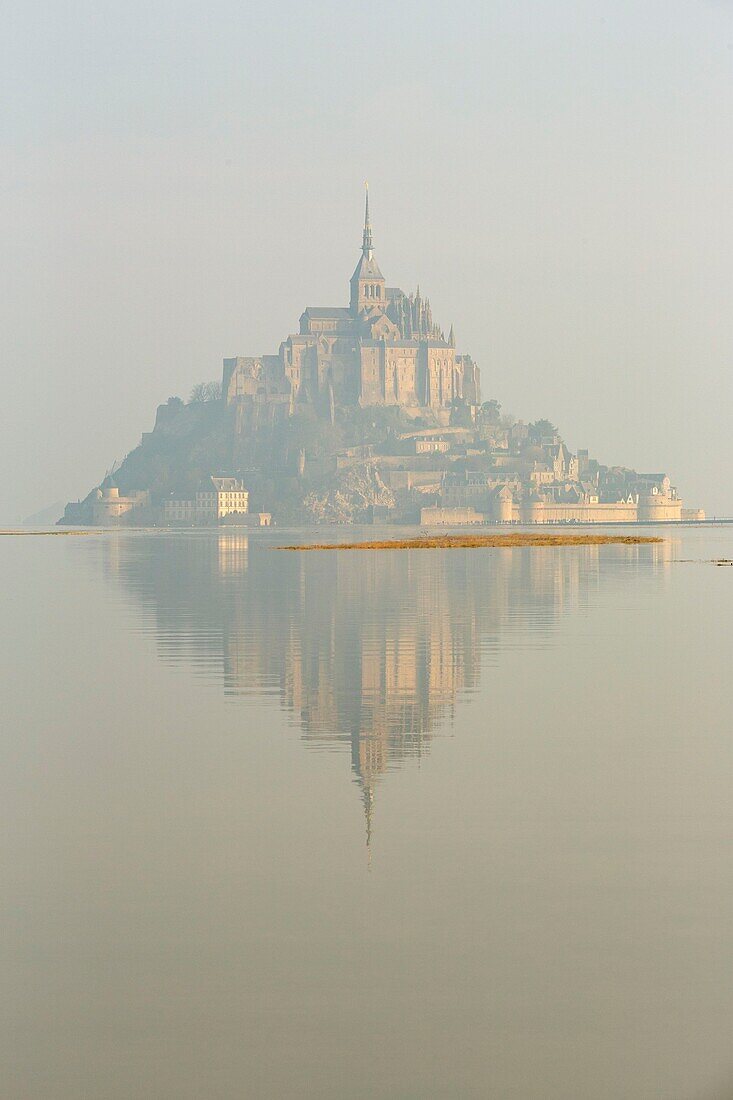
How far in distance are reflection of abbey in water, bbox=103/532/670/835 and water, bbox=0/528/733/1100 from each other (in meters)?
0.15

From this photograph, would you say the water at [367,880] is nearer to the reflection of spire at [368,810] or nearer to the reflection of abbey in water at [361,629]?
the reflection of spire at [368,810]

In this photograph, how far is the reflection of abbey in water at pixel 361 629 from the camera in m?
16.0

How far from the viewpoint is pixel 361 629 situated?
27.7m

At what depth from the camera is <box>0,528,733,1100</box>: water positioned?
666 centimetres

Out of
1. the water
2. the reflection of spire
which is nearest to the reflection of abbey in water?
the reflection of spire

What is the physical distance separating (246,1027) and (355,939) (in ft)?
3.98

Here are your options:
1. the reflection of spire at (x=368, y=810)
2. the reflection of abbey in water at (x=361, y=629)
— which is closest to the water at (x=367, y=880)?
the reflection of spire at (x=368, y=810)

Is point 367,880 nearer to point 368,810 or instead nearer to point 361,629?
point 368,810

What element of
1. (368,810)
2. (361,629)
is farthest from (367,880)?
(361,629)

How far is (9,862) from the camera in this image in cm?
973

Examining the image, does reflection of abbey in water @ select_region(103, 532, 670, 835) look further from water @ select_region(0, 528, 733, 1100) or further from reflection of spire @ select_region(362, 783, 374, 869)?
water @ select_region(0, 528, 733, 1100)

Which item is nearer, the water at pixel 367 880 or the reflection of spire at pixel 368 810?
the water at pixel 367 880

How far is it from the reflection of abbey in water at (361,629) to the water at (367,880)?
148mm

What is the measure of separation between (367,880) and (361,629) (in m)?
18.6
